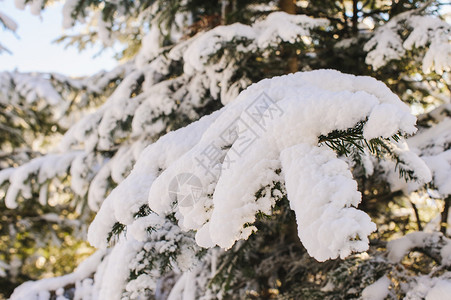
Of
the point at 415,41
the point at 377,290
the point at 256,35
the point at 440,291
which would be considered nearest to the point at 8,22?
the point at 256,35

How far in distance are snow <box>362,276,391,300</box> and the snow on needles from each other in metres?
1.38

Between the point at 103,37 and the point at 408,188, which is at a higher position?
the point at 103,37

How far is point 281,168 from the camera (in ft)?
3.31

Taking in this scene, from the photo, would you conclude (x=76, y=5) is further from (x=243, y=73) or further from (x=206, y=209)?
(x=206, y=209)

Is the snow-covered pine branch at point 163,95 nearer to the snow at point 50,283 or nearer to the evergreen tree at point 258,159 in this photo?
the evergreen tree at point 258,159

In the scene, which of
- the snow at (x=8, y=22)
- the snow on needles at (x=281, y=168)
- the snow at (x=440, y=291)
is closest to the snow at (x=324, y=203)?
the snow on needles at (x=281, y=168)

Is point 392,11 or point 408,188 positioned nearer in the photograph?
point 408,188

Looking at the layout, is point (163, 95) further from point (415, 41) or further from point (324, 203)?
point (324, 203)

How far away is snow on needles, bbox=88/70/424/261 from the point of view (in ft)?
2.63

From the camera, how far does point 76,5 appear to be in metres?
3.25

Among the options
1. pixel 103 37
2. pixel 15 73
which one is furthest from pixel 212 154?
pixel 15 73

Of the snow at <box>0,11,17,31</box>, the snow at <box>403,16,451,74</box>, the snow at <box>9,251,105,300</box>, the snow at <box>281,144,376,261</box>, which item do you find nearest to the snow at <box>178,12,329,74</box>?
the snow at <box>403,16,451,74</box>

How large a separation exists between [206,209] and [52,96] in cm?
432

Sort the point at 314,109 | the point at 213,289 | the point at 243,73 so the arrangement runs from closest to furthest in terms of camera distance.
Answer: the point at 314,109
the point at 213,289
the point at 243,73
